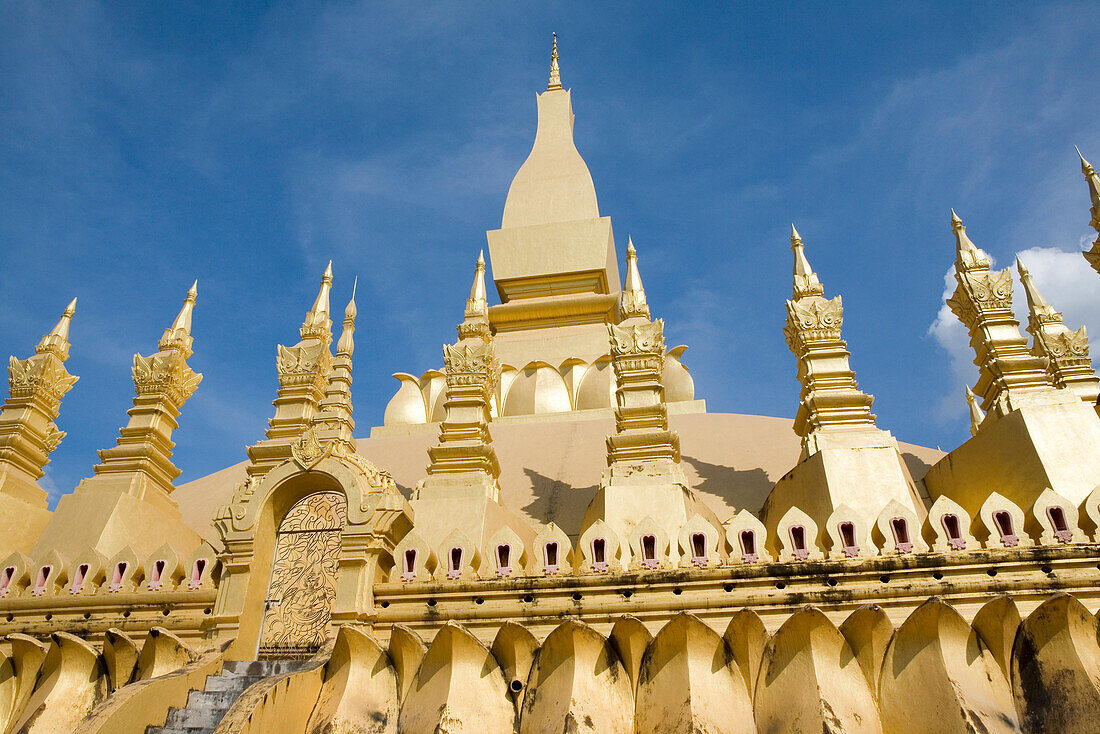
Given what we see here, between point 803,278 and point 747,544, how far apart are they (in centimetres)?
644

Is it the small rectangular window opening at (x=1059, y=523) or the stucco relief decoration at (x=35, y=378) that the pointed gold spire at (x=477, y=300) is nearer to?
the stucco relief decoration at (x=35, y=378)

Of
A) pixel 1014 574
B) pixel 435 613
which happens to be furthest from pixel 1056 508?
pixel 435 613

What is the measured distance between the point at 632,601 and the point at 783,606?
4.87 ft

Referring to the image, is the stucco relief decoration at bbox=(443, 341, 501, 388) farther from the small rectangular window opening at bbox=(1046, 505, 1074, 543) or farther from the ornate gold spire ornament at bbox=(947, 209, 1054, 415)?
the small rectangular window opening at bbox=(1046, 505, 1074, 543)

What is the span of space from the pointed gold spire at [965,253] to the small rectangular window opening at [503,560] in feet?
28.5

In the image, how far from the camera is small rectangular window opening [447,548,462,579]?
8.79 m

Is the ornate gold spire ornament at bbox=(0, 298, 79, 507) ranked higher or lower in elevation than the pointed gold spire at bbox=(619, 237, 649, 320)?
lower

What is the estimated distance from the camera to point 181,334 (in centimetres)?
1502

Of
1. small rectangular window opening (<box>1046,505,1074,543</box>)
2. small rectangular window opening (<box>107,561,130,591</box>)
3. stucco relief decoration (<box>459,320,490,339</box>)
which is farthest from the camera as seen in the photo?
stucco relief decoration (<box>459,320,490,339</box>)

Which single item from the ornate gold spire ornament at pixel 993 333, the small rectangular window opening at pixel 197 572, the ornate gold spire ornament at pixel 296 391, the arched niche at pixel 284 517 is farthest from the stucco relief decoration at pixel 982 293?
the small rectangular window opening at pixel 197 572

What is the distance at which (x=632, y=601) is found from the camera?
838 cm

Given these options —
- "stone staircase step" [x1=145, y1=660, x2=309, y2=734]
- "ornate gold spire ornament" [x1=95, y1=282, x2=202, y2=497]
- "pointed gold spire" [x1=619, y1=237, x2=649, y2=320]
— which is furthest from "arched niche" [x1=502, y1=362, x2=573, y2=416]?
"stone staircase step" [x1=145, y1=660, x2=309, y2=734]

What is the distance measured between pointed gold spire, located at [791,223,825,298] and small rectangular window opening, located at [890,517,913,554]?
5.77 m

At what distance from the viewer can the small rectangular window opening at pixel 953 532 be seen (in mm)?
8188
